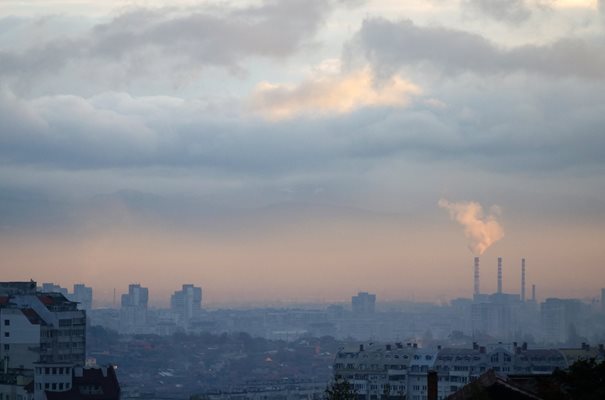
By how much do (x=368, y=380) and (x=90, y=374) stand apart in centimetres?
4100

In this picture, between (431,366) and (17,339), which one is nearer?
(17,339)

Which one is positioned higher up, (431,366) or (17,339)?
(17,339)

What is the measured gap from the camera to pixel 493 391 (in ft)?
131

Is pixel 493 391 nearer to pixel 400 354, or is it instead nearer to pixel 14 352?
pixel 14 352

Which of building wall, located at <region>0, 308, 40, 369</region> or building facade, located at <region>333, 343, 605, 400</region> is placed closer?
building wall, located at <region>0, 308, 40, 369</region>

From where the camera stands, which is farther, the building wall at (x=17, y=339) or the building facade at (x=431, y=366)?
the building facade at (x=431, y=366)

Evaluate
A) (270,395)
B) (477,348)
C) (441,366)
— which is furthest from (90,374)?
(270,395)

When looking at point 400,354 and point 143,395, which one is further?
point 143,395

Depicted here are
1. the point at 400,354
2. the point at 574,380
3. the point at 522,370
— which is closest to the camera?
the point at 574,380

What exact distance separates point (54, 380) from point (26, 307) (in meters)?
21.8

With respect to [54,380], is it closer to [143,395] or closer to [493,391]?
[493,391]

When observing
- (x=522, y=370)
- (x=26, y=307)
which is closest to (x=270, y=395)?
(x=522, y=370)

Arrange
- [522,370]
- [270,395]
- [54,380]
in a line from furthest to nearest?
[270,395] < [522,370] < [54,380]

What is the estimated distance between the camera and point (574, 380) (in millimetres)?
39219
